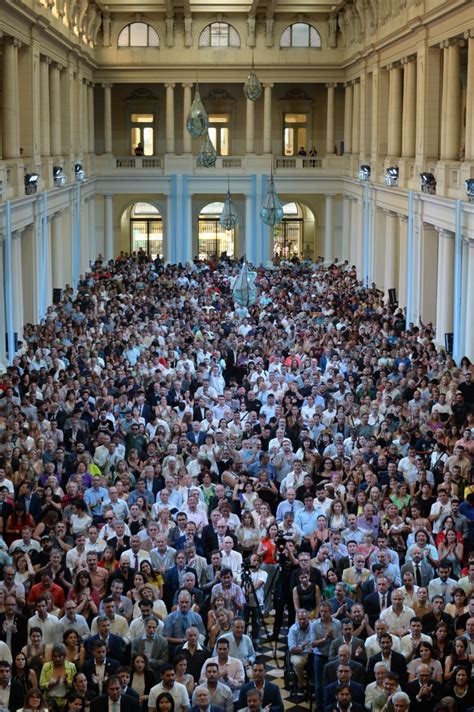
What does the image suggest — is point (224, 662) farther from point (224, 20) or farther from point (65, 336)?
point (224, 20)

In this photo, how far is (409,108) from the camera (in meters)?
38.9

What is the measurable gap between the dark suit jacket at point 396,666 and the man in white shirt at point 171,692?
6.00 ft

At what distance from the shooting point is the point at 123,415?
72.3ft

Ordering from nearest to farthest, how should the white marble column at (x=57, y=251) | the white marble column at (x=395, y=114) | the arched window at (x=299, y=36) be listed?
the white marble column at (x=57, y=251)
the white marble column at (x=395, y=114)
the arched window at (x=299, y=36)

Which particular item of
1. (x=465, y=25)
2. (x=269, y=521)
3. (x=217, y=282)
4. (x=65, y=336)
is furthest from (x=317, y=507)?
(x=217, y=282)

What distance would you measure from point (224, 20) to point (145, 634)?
1768 inches

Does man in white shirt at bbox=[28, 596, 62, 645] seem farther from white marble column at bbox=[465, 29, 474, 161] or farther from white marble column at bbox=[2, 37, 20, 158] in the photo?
white marble column at bbox=[2, 37, 20, 158]

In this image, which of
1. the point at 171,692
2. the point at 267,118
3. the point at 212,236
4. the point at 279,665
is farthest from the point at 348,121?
the point at 171,692

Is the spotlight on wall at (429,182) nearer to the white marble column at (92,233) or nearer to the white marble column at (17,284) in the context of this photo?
the white marble column at (17,284)

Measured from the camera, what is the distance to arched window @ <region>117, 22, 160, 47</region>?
54.8 m

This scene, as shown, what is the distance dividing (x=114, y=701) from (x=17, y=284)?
871 inches

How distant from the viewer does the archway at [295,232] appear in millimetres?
58688

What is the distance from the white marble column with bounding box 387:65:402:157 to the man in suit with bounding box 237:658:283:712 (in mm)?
31369

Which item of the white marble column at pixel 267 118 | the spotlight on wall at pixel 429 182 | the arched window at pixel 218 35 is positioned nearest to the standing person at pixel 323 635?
the spotlight on wall at pixel 429 182
